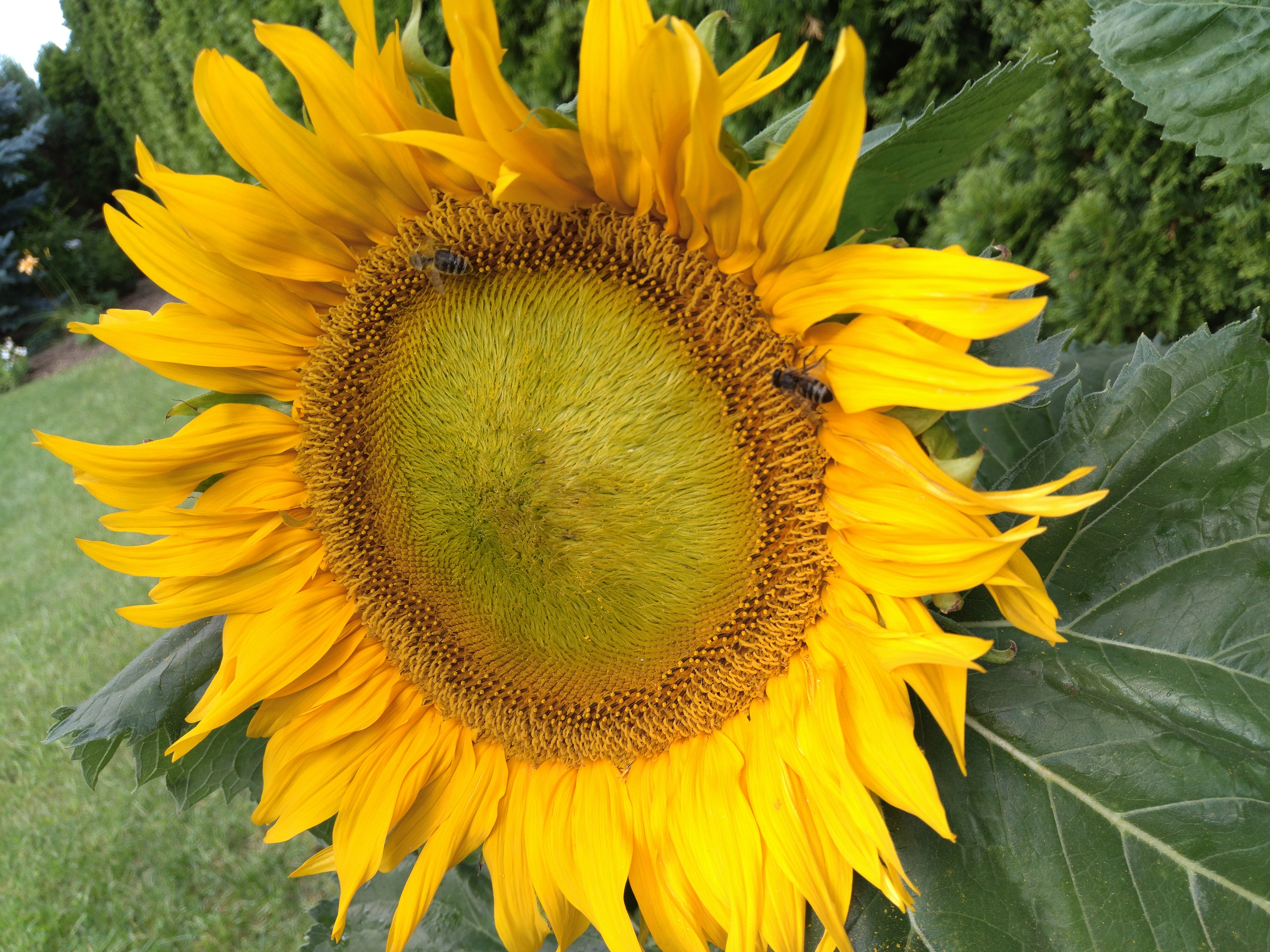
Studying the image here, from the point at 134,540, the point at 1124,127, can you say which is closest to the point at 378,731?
the point at 1124,127

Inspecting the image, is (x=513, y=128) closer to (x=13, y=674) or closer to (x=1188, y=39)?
(x=1188, y=39)

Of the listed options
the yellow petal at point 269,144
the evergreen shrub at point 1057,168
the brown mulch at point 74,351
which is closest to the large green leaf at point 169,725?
the yellow petal at point 269,144

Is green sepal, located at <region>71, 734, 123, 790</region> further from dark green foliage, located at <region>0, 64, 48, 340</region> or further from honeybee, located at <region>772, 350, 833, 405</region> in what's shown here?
dark green foliage, located at <region>0, 64, 48, 340</region>

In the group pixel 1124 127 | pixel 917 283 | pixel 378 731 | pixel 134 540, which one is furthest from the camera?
pixel 134 540

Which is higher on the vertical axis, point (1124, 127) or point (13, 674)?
point (1124, 127)

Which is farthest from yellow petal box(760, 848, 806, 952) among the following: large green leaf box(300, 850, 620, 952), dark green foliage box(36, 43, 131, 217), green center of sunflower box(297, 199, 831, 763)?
dark green foliage box(36, 43, 131, 217)

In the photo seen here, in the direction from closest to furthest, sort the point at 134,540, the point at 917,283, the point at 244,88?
the point at 917,283
the point at 244,88
the point at 134,540

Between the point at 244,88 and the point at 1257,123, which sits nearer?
the point at 244,88
